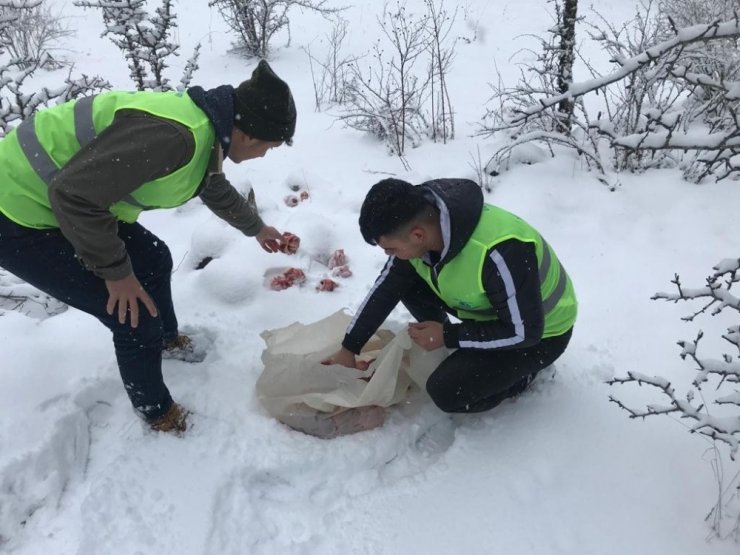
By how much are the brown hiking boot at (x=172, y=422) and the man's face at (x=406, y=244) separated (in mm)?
1080

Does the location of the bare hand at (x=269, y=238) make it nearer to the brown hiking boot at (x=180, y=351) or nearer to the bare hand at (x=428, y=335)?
the brown hiking boot at (x=180, y=351)

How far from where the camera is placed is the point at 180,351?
2.51m

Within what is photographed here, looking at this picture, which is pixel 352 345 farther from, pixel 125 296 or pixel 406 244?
pixel 125 296

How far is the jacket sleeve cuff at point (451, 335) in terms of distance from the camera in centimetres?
205

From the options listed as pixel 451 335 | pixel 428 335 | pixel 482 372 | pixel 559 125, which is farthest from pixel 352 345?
pixel 559 125

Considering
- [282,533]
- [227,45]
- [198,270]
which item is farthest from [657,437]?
[227,45]

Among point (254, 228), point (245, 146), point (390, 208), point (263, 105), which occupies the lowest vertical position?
point (254, 228)

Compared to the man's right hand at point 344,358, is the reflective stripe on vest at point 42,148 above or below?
above

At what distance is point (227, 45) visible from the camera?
25.2 ft

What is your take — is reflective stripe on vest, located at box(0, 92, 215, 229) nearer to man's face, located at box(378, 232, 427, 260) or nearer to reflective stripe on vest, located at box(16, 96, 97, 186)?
reflective stripe on vest, located at box(16, 96, 97, 186)

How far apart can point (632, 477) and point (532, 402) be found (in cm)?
47

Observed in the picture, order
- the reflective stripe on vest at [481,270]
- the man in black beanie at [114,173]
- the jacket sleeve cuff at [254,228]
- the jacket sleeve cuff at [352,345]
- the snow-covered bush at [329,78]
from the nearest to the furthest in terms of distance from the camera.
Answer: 1. the man in black beanie at [114,173]
2. the reflective stripe on vest at [481,270]
3. the jacket sleeve cuff at [352,345]
4. the jacket sleeve cuff at [254,228]
5. the snow-covered bush at [329,78]

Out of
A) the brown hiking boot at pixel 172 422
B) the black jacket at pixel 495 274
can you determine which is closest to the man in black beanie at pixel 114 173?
the brown hiking boot at pixel 172 422

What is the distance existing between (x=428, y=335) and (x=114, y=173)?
49.0 inches
